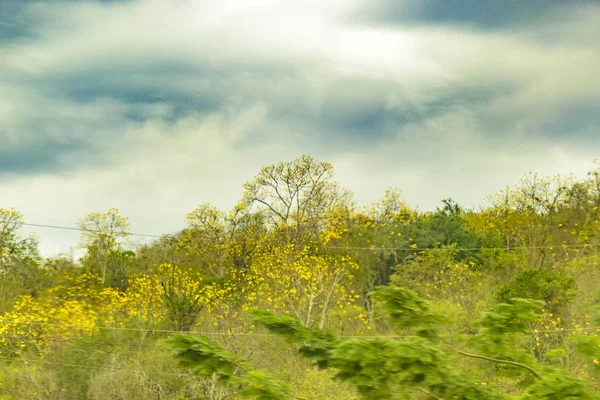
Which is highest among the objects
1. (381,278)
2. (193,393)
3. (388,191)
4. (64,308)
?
(388,191)

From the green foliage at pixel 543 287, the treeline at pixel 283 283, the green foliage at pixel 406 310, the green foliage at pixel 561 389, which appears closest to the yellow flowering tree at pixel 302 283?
the treeline at pixel 283 283

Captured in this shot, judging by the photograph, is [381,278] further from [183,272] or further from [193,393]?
[193,393]

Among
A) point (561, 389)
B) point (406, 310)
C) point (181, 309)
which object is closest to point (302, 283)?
point (181, 309)

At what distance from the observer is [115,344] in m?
19.5

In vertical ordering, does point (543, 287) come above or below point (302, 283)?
above

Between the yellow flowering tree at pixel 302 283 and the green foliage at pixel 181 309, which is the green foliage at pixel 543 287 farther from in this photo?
the green foliage at pixel 181 309

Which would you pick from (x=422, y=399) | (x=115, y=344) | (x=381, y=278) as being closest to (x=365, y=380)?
(x=422, y=399)

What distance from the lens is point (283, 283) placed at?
77.0 feet

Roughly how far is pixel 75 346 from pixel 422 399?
17066mm

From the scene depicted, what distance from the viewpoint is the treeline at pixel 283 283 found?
719 inches

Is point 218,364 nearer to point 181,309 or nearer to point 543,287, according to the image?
point 543,287

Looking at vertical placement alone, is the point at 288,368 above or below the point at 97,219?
below

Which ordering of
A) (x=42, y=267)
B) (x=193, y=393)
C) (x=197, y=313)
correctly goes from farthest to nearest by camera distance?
(x=42, y=267) → (x=197, y=313) → (x=193, y=393)

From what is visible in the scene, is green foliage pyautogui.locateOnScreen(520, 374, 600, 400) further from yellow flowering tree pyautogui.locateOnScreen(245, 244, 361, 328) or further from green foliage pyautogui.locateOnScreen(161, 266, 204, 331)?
green foliage pyautogui.locateOnScreen(161, 266, 204, 331)
